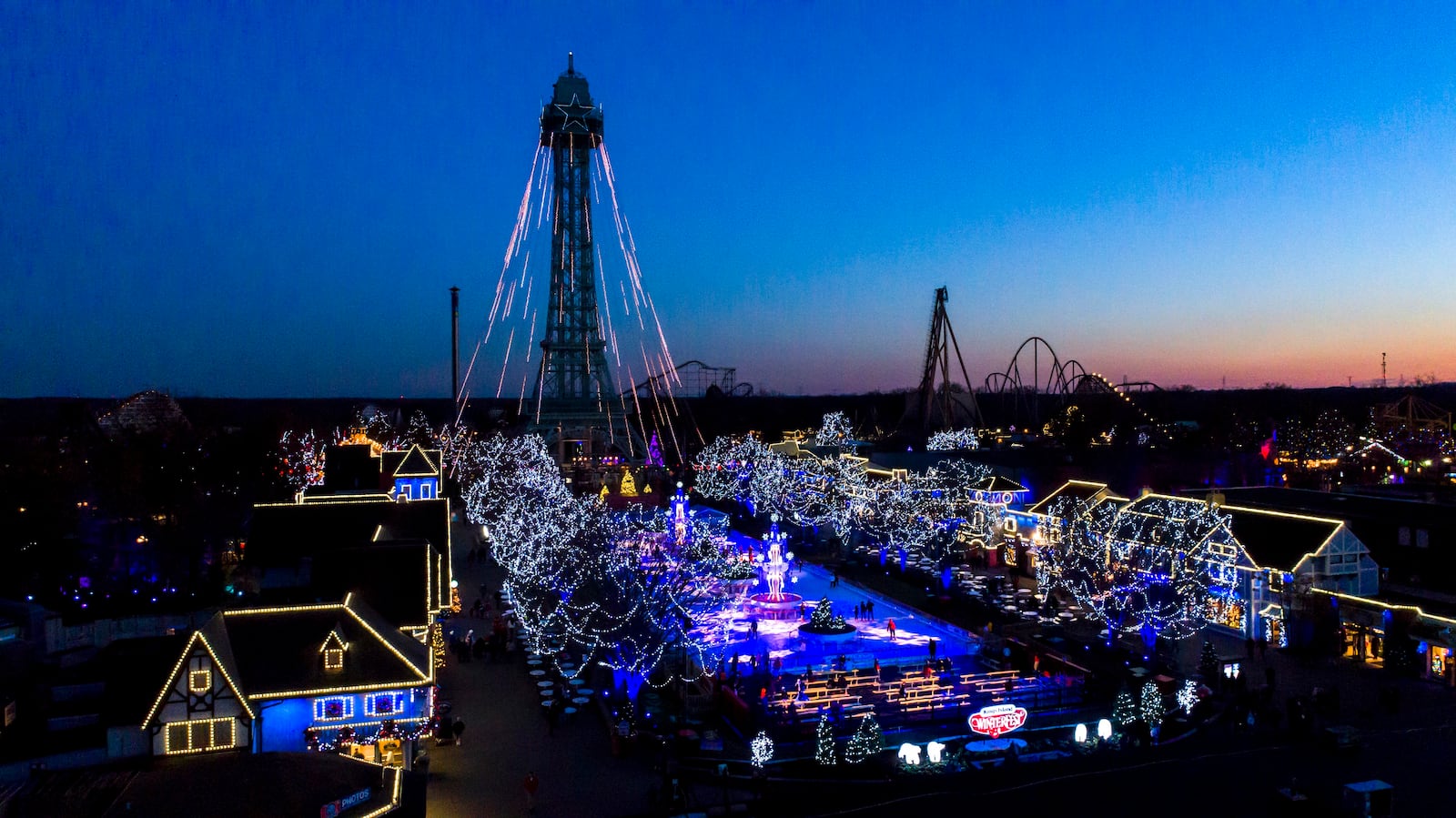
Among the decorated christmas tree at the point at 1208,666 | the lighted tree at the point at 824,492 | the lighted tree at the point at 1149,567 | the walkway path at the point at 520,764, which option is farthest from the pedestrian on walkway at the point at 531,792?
the lighted tree at the point at 824,492

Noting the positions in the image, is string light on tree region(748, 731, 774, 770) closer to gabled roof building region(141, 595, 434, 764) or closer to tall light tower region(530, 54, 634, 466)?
gabled roof building region(141, 595, 434, 764)

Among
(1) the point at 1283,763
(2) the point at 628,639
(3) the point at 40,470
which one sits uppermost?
(3) the point at 40,470

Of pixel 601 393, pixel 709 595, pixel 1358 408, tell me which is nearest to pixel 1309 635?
pixel 709 595

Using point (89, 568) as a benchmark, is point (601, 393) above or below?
above

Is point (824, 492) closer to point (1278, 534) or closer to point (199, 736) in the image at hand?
point (1278, 534)

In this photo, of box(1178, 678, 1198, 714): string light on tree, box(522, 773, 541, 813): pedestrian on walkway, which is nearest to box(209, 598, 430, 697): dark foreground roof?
box(522, 773, 541, 813): pedestrian on walkway

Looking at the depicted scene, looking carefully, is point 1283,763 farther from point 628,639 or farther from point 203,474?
point 203,474

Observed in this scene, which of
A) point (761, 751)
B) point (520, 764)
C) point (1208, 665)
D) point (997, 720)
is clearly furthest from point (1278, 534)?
point (520, 764)

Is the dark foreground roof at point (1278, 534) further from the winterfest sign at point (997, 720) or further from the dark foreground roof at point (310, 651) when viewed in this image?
the dark foreground roof at point (310, 651)

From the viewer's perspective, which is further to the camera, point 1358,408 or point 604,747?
point 1358,408
